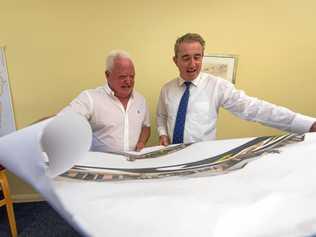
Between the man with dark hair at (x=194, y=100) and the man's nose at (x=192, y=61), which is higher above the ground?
the man's nose at (x=192, y=61)

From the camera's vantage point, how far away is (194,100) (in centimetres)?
154

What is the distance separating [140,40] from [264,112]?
3.61 feet

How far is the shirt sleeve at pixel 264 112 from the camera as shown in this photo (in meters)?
1.20

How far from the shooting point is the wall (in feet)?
6.21

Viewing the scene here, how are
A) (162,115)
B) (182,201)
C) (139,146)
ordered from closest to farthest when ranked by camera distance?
(182,201), (139,146), (162,115)

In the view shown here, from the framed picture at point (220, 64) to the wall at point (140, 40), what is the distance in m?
0.05

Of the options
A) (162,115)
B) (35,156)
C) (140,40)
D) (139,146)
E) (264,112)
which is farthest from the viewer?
(140,40)

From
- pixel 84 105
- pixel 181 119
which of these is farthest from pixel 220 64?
pixel 84 105

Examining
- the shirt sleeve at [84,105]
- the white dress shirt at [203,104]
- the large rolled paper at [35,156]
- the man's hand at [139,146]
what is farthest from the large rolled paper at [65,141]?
the white dress shirt at [203,104]

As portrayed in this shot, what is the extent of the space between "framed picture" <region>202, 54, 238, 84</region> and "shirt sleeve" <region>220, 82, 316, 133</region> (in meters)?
0.54

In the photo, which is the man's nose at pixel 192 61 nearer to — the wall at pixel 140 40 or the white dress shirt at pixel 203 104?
the white dress shirt at pixel 203 104

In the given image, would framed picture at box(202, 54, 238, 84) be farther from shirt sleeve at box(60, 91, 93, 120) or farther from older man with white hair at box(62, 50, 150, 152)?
shirt sleeve at box(60, 91, 93, 120)

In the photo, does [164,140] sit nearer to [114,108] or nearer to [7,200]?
[114,108]

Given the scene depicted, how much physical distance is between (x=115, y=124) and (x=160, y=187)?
952mm
